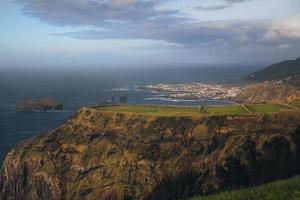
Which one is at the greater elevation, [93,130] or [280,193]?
[280,193]

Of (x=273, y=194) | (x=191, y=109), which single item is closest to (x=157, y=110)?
(x=191, y=109)

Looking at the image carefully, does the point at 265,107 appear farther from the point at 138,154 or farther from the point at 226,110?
the point at 138,154

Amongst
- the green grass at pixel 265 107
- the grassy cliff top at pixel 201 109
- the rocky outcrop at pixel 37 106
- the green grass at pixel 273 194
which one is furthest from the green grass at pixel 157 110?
the rocky outcrop at pixel 37 106

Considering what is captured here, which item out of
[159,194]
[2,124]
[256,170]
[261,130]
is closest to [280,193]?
[256,170]

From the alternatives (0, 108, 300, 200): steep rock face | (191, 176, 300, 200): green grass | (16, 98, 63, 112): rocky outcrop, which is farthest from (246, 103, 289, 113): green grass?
(16, 98, 63, 112): rocky outcrop

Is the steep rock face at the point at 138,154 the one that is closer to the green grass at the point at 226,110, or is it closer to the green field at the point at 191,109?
the green field at the point at 191,109

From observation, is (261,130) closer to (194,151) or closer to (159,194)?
(194,151)
